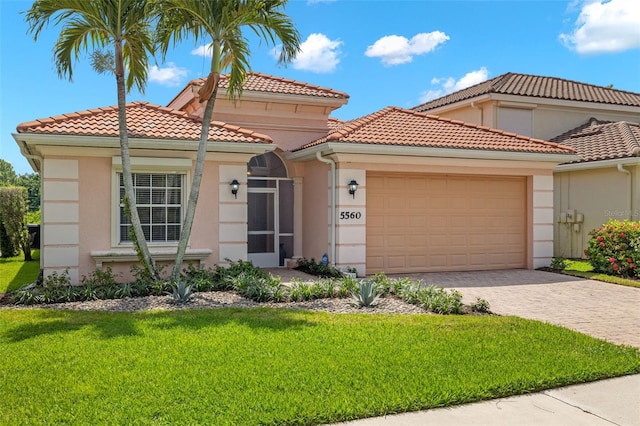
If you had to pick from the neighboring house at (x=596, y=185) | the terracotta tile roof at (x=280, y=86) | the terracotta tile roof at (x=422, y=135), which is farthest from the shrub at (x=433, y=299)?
the neighboring house at (x=596, y=185)

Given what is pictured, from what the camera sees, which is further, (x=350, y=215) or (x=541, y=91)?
(x=541, y=91)

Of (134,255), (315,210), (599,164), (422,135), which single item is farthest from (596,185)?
(134,255)

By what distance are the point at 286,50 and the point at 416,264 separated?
685 centimetres

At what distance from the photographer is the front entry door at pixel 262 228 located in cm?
1612

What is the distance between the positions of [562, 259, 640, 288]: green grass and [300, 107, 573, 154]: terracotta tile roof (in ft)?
10.7

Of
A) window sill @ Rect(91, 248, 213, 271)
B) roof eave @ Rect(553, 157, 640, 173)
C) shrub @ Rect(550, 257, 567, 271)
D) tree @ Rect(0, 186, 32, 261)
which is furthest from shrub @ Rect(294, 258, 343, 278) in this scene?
tree @ Rect(0, 186, 32, 261)

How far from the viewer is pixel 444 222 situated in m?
15.5

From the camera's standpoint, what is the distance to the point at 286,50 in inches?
447

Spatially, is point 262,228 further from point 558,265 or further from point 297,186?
point 558,265

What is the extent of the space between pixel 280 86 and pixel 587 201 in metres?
10.6

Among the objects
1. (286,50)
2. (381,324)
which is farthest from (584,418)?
(286,50)

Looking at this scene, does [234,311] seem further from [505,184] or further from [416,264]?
[505,184]

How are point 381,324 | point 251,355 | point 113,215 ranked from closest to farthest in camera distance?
point 251,355 → point 381,324 → point 113,215

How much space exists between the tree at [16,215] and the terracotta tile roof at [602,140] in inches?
764
